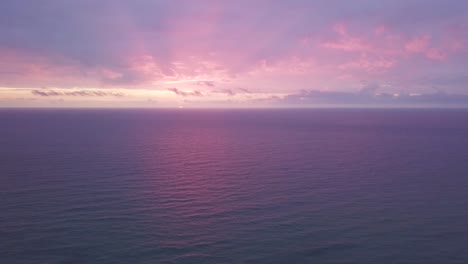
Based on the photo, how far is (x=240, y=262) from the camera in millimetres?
32656

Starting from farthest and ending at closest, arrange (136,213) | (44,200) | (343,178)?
(343,178) < (44,200) < (136,213)

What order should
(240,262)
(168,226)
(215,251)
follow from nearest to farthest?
(240,262) → (215,251) → (168,226)

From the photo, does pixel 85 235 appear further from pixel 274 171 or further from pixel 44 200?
pixel 274 171

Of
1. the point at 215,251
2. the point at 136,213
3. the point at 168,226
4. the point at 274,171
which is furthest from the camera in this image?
the point at 274,171

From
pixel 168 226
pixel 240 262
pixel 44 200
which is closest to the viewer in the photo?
pixel 240 262

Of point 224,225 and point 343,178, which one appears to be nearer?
point 224,225

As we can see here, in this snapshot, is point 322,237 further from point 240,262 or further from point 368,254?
point 240,262

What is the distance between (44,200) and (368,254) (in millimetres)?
44517

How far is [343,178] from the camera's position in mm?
65562

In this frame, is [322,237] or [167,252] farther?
[322,237]

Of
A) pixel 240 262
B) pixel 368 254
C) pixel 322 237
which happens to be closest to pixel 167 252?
pixel 240 262

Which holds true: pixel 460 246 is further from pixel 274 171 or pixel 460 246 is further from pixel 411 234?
pixel 274 171

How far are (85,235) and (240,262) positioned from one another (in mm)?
17875

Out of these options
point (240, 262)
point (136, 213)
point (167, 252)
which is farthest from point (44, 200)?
point (240, 262)
